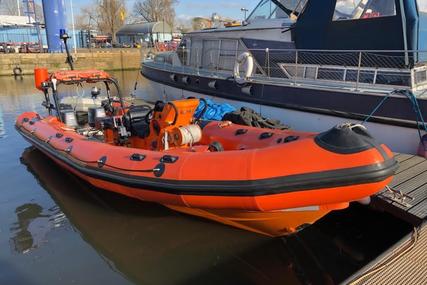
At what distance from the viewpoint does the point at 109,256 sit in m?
3.52

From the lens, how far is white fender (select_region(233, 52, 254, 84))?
6.62 metres

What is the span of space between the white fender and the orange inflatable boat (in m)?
1.81

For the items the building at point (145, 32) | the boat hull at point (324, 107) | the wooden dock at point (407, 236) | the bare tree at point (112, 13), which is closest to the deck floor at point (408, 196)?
the wooden dock at point (407, 236)

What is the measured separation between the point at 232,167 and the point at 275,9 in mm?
5081

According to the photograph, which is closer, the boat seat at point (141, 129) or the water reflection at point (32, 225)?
the water reflection at point (32, 225)

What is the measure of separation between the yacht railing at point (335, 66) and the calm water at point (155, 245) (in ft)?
7.12

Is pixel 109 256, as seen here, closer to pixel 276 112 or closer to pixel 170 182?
pixel 170 182

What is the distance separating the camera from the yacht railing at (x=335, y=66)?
5292 millimetres

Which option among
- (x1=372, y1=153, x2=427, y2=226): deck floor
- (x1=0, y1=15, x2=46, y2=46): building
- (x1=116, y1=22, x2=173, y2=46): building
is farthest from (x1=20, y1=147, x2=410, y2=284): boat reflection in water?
(x1=116, y1=22, x2=173, y2=46): building

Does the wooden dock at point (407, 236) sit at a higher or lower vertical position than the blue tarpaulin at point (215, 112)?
lower

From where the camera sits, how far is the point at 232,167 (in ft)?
10.6

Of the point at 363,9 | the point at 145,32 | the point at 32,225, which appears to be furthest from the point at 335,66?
the point at 145,32

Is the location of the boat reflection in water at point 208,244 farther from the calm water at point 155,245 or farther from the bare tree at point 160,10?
the bare tree at point 160,10

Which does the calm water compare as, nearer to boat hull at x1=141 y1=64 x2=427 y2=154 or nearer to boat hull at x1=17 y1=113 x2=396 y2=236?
boat hull at x1=17 y1=113 x2=396 y2=236
